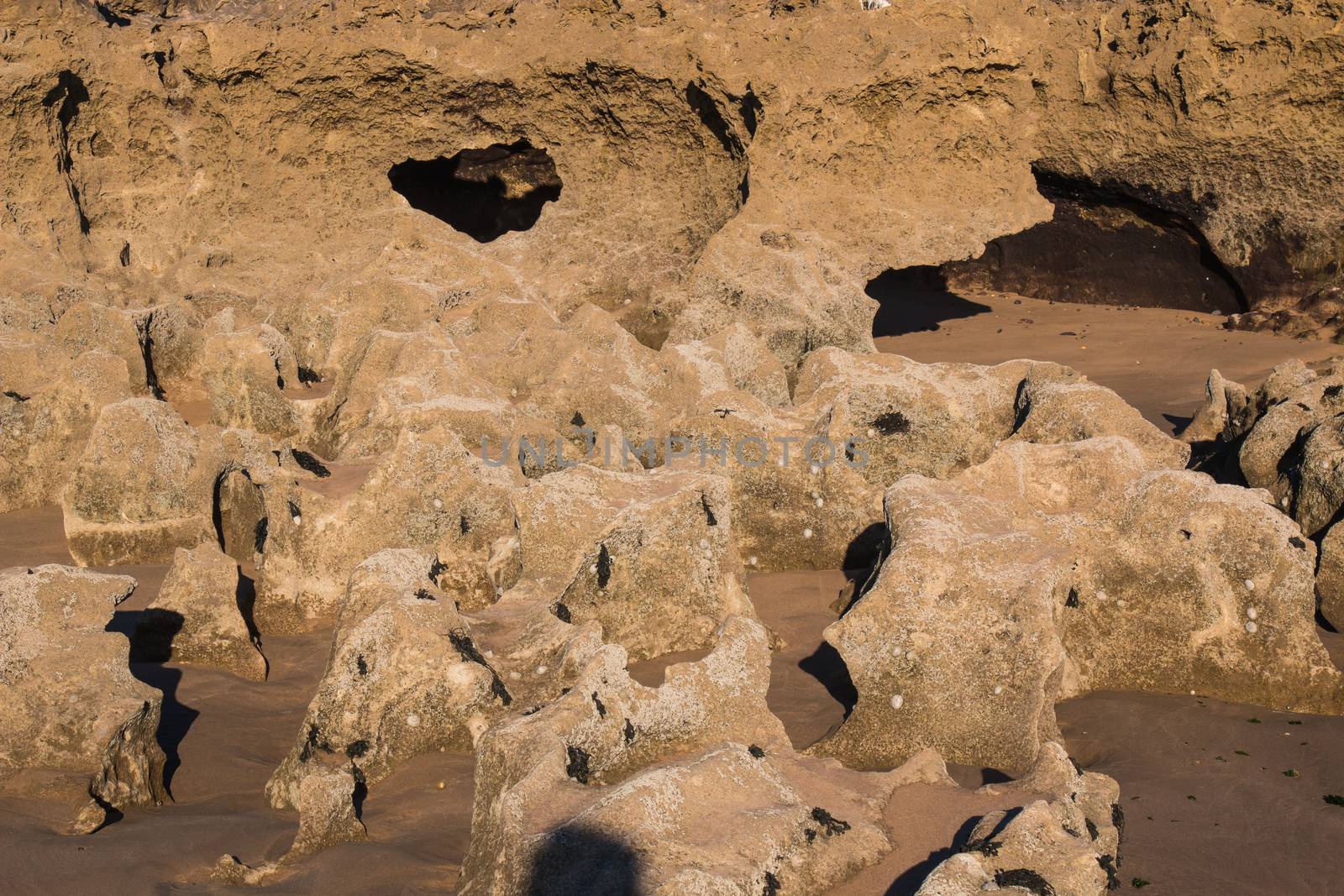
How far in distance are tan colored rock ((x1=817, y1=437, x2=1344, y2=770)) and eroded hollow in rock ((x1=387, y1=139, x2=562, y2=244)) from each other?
6.87m

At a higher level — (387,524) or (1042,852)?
(1042,852)

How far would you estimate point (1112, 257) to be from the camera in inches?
436

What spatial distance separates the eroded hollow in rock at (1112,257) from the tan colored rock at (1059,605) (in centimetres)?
592

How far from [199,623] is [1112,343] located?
690 centimetres

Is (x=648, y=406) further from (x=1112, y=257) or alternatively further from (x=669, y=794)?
(x=1112, y=257)

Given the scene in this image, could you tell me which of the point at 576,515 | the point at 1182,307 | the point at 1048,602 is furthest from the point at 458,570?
the point at 1182,307

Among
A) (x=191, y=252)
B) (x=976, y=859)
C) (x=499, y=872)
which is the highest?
(x=976, y=859)

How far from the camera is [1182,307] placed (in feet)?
35.5

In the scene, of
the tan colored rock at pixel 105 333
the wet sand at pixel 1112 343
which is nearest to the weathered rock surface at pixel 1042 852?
the wet sand at pixel 1112 343

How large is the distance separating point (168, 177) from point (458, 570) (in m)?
5.22

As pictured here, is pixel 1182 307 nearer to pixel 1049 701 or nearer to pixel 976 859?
pixel 1049 701

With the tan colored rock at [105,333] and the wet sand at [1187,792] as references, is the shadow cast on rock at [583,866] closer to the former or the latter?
the wet sand at [1187,792]

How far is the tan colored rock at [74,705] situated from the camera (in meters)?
3.94

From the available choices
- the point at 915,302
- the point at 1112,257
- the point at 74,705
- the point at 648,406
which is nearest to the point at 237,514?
the point at 648,406
